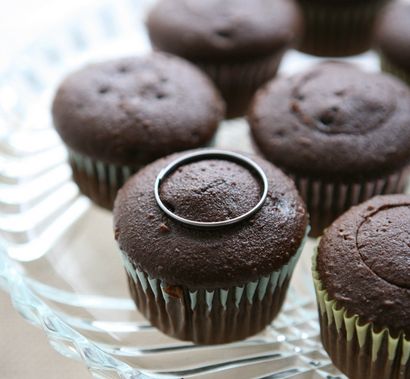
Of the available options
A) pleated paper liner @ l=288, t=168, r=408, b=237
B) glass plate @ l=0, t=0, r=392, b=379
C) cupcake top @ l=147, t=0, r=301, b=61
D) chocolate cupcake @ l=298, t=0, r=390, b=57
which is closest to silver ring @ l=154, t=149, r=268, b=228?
pleated paper liner @ l=288, t=168, r=408, b=237

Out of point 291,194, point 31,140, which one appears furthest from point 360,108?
point 31,140

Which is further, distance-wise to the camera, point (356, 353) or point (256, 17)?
point (256, 17)

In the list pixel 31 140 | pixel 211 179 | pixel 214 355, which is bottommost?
pixel 214 355

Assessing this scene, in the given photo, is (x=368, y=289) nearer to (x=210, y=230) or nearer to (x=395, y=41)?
(x=210, y=230)

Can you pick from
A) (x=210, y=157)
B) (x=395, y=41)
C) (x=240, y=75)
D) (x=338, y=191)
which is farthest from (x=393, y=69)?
(x=210, y=157)

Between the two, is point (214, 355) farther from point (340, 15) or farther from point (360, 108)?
point (340, 15)

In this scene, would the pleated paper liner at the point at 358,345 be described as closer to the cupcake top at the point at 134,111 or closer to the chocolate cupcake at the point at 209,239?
the chocolate cupcake at the point at 209,239
